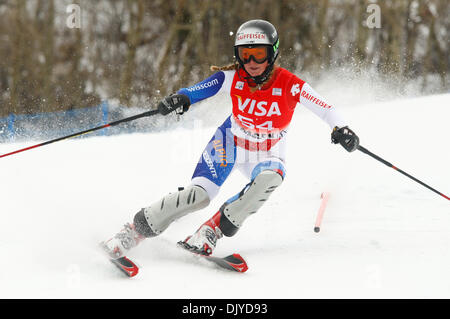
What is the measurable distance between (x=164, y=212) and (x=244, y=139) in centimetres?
71

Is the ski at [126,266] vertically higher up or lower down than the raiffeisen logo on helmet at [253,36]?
lower down

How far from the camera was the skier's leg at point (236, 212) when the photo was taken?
298 centimetres

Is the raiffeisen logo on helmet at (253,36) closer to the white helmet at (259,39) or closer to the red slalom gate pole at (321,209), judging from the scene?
the white helmet at (259,39)

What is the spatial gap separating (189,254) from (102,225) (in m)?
0.87

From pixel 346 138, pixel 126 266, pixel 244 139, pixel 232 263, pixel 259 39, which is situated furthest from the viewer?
pixel 244 139

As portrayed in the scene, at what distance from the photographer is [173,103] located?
3.19m

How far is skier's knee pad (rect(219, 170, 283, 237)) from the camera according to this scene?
299 centimetres

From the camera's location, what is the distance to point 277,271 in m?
2.79

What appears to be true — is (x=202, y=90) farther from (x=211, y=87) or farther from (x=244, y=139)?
(x=244, y=139)

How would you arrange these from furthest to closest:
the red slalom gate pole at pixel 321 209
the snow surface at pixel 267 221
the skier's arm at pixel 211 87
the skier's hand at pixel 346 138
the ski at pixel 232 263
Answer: the red slalom gate pole at pixel 321 209 < the skier's arm at pixel 211 87 < the skier's hand at pixel 346 138 < the ski at pixel 232 263 < the snow surface at pixel 267 221

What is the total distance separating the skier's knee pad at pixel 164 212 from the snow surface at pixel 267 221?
0.17 meters

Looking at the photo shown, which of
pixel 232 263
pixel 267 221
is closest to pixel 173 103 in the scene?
pixel 232 263

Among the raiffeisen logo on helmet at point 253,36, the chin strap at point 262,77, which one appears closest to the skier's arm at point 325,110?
the chin strap at point 262,77

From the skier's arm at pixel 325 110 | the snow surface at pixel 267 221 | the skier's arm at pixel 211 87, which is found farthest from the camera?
A: the skier's arm at pixel 211 87
